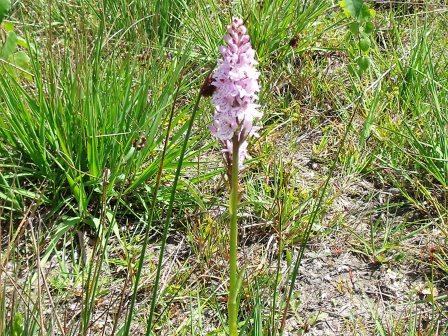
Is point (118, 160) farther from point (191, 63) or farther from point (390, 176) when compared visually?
point (390, 176)

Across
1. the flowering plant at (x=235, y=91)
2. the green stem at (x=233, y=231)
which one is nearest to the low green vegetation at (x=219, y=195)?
the green stem at (x=233, y=231)

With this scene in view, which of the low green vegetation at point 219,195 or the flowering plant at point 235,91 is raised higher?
the flowering plant at point 235,91

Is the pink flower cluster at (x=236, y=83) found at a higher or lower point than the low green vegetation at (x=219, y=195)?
higher

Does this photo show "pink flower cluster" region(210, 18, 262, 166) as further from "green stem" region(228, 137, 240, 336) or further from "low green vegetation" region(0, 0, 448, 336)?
"low green vegetation" region(0, 0, 448, 336)

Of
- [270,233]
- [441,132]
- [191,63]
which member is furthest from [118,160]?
[441,132]

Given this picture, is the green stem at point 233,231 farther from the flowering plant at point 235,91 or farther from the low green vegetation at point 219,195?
the low green vegetation at point 219,195

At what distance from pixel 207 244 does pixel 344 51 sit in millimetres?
1439

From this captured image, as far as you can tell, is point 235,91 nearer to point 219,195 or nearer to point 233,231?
point 233,231

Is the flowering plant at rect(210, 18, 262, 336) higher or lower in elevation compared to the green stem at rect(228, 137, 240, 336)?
higher

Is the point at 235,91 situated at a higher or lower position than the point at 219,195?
higher

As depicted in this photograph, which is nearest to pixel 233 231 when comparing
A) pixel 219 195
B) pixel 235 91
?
pixel 235 91

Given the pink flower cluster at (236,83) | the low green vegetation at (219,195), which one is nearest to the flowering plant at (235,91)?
the pink flower cluster at (236,83)

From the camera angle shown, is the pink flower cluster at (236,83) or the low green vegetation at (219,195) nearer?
the pink flower cluster at (236,83)

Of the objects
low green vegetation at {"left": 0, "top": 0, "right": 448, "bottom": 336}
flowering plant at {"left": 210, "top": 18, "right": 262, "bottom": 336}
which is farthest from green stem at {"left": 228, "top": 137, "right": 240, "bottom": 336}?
low green vegetation at {"left": 0, "top": 0, "right": 448, "bottom": 336}
